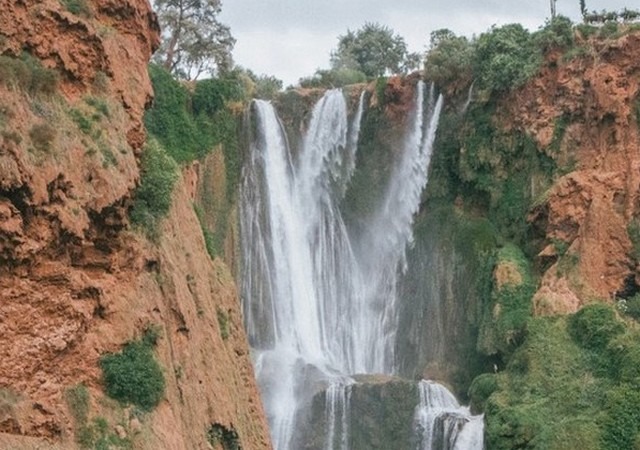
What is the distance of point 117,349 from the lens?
21016mm

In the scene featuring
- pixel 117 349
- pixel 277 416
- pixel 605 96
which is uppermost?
pixel 605 96

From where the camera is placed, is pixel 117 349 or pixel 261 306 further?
pixel 261 306

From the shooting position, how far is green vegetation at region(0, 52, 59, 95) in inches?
789

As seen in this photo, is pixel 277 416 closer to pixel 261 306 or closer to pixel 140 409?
pixel 261 306

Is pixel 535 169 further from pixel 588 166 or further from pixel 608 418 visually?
pixel 608 418

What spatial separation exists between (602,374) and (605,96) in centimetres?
1227

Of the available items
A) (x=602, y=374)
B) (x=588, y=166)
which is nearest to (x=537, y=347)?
(x=602, y=374)

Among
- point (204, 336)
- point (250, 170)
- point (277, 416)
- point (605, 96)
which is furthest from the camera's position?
point (250, 170)

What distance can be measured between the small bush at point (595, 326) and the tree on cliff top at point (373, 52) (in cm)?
3704

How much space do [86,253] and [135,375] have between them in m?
2.81

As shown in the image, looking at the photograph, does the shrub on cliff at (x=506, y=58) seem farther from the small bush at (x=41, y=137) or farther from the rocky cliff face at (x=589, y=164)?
the small bush at (x=41, y=137)

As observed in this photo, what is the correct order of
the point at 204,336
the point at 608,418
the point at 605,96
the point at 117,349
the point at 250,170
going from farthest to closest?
1. the point at 250,170
2. the point at 605,96
3. the point at 608,418
4. the point at 204,336
5. the point at 117,349

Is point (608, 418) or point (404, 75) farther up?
point (404, 75)

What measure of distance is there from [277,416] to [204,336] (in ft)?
34.2
